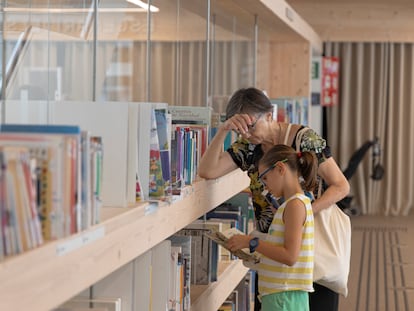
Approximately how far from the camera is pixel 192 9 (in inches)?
218

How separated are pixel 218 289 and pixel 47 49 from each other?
6.08ft

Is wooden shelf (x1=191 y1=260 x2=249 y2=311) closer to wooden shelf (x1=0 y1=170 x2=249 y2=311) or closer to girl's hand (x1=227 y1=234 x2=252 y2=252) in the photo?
girl's hand (x1=227 y1=234 x2=252 y2=252)

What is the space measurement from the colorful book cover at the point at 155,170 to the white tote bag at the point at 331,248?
34.4 inches

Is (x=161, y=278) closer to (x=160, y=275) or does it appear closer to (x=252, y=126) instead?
(x=160, y=275)

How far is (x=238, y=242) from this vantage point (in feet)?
11.6

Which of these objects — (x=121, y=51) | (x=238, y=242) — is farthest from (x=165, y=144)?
(x=121, y=51)

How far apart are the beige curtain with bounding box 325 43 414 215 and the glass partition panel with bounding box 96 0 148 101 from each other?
7.88m

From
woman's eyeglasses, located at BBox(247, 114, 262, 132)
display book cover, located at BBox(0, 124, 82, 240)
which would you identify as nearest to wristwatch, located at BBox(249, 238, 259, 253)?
woman's eyeglasses, located at BBox(247, 114, 262, 132)

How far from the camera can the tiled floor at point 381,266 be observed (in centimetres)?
717

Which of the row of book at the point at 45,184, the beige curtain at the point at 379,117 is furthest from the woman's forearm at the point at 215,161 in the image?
the beige curtain at the point at 379,117

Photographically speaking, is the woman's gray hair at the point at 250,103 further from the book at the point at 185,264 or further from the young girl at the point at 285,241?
the book at the point at 185,264

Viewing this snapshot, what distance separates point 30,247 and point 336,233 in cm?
215

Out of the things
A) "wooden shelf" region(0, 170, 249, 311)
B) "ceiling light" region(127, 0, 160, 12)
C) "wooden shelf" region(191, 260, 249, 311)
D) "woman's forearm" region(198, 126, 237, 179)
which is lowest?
"wooden shelf" region(191, 260, 249, 311)

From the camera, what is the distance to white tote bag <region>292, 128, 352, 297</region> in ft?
12.3
